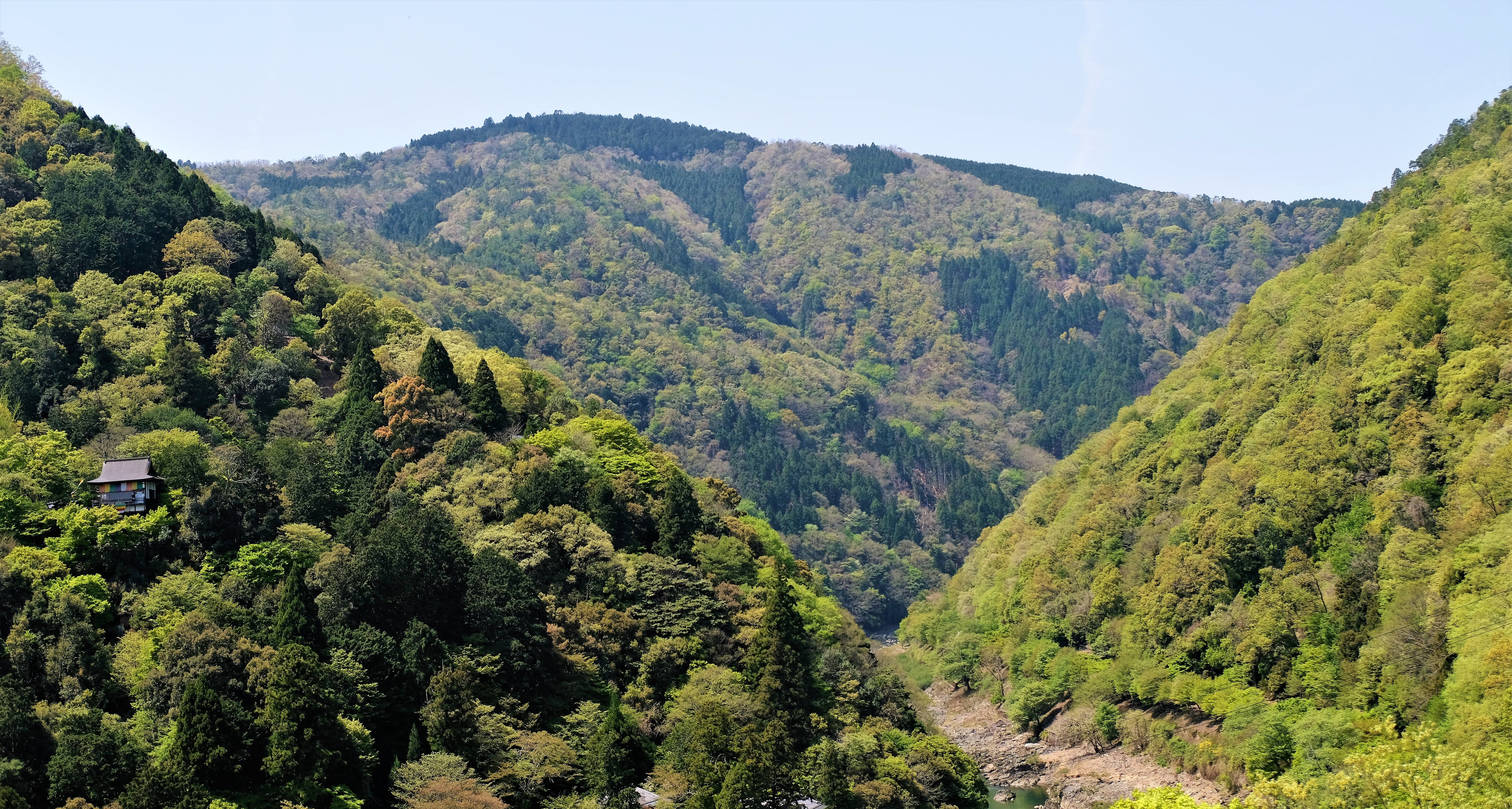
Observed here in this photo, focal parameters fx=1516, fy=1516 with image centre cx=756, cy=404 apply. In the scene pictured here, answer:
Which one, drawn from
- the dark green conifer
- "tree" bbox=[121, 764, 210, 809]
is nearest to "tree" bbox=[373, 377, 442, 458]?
the dark green conifer

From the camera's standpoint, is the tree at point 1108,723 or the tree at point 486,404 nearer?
the tree at point 486,404

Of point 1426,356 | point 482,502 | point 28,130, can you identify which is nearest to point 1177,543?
point 1426,356

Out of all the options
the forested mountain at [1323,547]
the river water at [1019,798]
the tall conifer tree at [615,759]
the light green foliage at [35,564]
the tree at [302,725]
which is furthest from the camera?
the river water at [1019,798]

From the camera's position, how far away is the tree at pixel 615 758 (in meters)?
66.8

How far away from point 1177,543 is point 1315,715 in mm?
29541

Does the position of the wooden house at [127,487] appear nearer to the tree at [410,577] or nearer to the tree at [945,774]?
the tree at [410,577]

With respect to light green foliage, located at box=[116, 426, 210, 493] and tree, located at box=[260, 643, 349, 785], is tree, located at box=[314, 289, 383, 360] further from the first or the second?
tree, located at box=[260, 643, 349, 785]

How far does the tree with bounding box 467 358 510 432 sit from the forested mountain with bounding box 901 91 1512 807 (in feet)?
158

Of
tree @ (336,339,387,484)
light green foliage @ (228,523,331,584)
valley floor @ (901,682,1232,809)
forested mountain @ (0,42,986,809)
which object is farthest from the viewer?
valley floor @ (901,682,1232,809)

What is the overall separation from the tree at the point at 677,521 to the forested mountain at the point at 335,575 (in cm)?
29

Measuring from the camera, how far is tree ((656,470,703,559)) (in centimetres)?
8788

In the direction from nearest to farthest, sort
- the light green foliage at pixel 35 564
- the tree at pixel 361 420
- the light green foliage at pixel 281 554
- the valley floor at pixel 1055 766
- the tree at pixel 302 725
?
the tree at pixel 302 725 → the light green foliage at pixel 35 564 → the light green foliage at pixel 281 554 → the tree at pixel 361 420 → the valley floor at pixel 1055 766

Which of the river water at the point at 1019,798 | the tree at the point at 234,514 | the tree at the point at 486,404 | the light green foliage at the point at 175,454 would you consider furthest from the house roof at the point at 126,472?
the river water at the point at 1019,798

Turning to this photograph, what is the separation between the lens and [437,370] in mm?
91500
